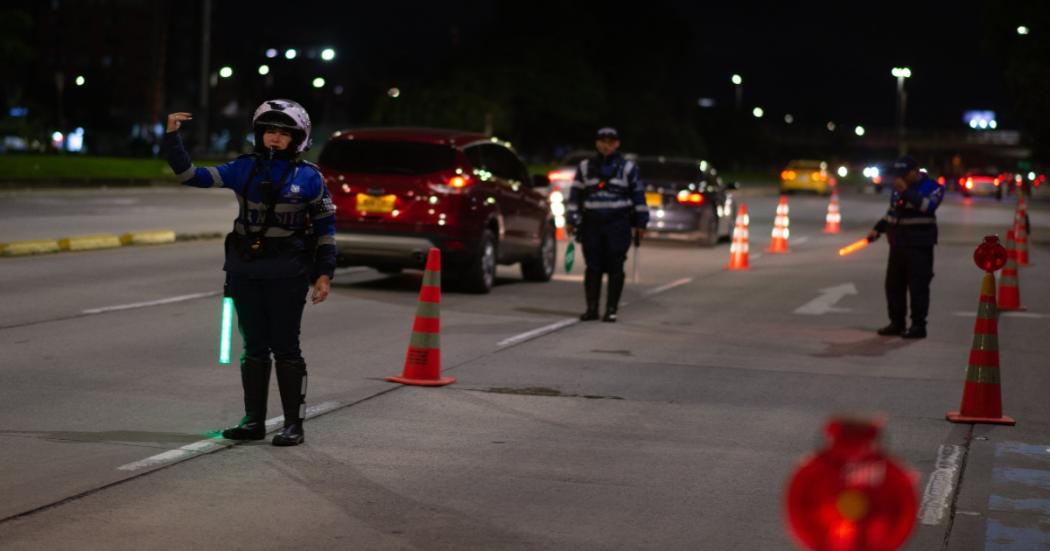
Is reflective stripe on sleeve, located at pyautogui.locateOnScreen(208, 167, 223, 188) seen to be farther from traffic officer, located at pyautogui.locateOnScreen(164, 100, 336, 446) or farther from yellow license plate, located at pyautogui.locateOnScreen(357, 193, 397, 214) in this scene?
yellow license plate, located at pyautogui.locateOnScreen(357, 193, 397, 214)

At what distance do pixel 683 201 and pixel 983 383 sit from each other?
18.1 m

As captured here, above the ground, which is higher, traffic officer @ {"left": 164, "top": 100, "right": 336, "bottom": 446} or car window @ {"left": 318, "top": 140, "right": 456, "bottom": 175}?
car window @ {"left": 318, "top": 140, "right": 456, "bottom": 175}

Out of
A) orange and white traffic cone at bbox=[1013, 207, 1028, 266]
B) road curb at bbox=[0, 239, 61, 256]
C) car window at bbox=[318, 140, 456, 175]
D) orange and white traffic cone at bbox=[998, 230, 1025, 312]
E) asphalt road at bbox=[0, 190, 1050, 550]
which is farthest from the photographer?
orange and white traffic cone at bbox=[1013, 207, 1028, 266]

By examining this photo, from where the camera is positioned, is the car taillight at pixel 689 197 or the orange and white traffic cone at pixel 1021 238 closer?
the orange and white traffic cone at pixel 1021 238

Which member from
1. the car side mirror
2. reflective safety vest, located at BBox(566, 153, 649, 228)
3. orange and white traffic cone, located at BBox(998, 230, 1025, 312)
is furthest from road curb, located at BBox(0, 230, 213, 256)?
orange and white traffic cone, located at BBox(998, 230, 1025, 312)

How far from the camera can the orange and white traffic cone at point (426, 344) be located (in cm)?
1067

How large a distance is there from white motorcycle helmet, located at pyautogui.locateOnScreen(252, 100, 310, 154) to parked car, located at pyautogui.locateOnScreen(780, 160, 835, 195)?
57557mm

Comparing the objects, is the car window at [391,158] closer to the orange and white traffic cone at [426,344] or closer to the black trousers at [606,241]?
the black trousers at [606,241]

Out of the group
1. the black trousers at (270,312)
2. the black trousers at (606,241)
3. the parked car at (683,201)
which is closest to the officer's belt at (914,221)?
the black trousers at (606,241)

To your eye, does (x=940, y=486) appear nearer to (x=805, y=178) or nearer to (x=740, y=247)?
(x=740, y=247)

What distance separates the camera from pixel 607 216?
49.7 feet

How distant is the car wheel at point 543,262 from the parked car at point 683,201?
25.5 ft

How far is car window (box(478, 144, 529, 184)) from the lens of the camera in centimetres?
1847

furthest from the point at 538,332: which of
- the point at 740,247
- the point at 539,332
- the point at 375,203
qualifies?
the point at 740,247
